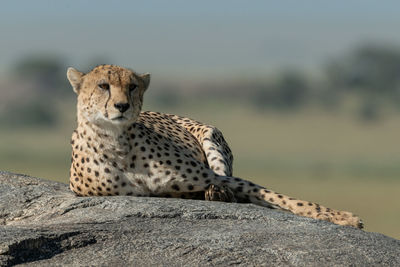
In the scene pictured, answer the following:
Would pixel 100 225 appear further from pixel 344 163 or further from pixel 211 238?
pixel 344 163

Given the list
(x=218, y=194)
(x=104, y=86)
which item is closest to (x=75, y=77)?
(x=104, y=86)

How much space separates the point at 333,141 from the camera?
5231 centimetres

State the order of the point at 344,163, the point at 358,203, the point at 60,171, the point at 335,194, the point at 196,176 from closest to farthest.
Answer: the point at 196,176, the point at 358,203, the point at 335,194, the point at 60,171, the point at 344,163

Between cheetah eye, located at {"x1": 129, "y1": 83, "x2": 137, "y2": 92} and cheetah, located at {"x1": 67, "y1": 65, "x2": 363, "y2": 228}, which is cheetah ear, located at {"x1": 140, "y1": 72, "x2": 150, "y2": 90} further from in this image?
cheetah eye, located at {"x1": 129, "y1": 83, "x2": 137, "y2": 92}

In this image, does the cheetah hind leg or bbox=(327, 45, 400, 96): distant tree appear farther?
Answer: bbox=(327, 45, 400, 96): distant tree

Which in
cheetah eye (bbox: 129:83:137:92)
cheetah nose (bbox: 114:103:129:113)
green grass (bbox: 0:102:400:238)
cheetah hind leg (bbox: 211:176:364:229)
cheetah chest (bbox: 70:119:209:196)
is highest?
cheetah eye (bbox: 129:83:137:92)

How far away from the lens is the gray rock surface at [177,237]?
5000 mm

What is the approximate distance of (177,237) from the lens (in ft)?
17.2

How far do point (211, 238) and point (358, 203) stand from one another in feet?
88.9

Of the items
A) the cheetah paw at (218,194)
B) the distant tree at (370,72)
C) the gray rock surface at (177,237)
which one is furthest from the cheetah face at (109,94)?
the distant tree at (370,72)

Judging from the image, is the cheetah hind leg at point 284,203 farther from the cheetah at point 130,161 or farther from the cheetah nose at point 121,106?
the cheetah nose at point 121,106

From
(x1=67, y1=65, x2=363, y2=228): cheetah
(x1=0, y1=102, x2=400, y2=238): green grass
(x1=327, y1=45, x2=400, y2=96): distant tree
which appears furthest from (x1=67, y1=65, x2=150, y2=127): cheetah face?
(x1=327, y1=45, x2=400, y2=96): distant tree

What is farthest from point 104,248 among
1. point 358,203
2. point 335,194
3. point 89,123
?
point 335,194

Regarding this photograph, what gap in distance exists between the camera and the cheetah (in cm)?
597
